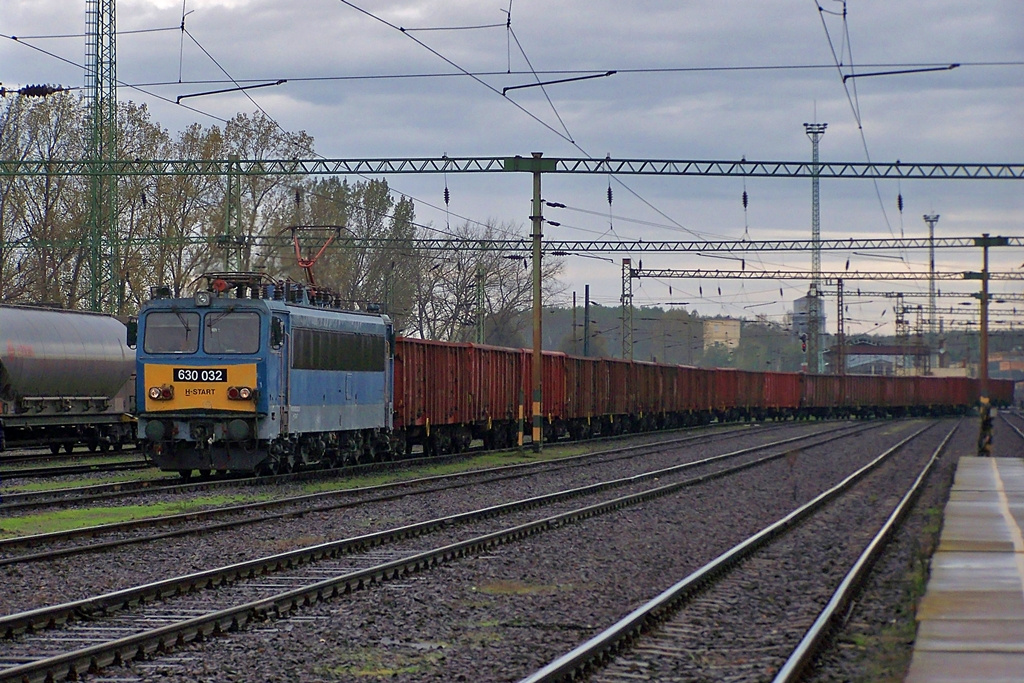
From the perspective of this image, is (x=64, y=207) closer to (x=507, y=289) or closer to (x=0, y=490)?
(x=0, y=490)

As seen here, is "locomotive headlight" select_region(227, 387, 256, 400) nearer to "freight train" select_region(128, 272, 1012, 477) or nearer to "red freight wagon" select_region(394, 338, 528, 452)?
"freight train" select_region(128, 272, 1012, 477)

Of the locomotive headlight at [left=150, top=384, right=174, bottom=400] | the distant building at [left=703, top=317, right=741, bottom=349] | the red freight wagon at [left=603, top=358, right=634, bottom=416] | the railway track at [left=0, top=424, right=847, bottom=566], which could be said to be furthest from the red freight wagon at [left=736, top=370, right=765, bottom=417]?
the distant building at [left=703, top=317, right=741, bottom=349]

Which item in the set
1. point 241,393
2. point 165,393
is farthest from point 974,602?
point 165,393

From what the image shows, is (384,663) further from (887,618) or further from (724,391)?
(724,391)

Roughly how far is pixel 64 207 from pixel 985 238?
35889 millimetres

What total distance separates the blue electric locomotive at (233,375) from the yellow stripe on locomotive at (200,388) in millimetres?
17

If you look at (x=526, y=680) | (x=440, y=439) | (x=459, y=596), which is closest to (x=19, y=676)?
(x=526, y=680)

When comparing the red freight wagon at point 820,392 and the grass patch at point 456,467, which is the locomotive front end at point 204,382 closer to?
the grass patch at point 456,467

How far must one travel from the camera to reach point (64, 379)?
28531mm

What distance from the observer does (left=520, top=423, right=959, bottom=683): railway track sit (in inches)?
339

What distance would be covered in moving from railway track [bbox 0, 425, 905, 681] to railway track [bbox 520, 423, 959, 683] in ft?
9.02

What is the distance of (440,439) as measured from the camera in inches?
1296

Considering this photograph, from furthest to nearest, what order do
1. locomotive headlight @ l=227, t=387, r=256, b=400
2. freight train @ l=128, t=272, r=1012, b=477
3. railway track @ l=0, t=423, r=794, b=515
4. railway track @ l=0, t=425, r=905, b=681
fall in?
freight train @ l=128, t=272, r=1012, b=477 < locomotive headlight @ l=227, t=387, r=256, b=400 < railway track @ l=0, t=423, r=794, b=515 < railway track @ l=0, t=425, r=905, b=681

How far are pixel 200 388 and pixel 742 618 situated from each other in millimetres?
13502
